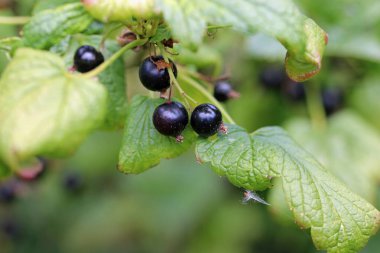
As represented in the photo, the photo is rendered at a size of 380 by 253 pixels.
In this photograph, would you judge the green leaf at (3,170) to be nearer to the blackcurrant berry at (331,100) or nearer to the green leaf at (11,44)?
the green leaf at (11,44)

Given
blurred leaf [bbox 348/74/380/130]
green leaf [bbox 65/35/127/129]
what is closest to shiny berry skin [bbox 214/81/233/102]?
green leaf [bbox 65/35/127/129]

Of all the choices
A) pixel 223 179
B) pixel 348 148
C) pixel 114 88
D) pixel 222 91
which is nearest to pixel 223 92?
pixel 222 91

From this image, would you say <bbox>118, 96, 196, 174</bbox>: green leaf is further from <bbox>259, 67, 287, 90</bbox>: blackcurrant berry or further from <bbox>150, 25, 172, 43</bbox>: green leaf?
<bbox>259, 67, 287, 90</bbox>: blackcurrant berry

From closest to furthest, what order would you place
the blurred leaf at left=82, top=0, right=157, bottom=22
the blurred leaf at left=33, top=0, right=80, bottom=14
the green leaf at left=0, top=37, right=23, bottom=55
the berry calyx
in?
the blurred leaf at left=82, top=0, right=157, bottom=22
the green leaf at left=0, top=37, right=23, bottom=55
the blurred leaf at left=33, top=0, right=80, bottom=14
the berry calyx

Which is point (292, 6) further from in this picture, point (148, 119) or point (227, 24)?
point (148, 119)

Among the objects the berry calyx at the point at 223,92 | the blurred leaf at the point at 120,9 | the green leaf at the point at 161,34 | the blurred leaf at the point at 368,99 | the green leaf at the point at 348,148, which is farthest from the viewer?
the blurred leaf at the point at 368,99

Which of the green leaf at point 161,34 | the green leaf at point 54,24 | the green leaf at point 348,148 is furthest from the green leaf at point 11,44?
the green leaf at point 348,148
